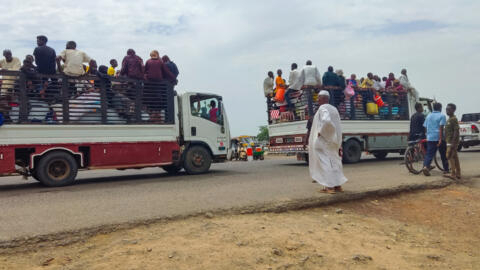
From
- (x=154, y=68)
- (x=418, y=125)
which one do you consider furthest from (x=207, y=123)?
(x=418, y=125)

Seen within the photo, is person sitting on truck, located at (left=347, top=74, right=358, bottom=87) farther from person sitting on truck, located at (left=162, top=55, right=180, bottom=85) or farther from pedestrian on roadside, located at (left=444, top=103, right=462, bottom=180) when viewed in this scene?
person sitting on truck, located at (left=162, top=55, right=180, bottom=85)

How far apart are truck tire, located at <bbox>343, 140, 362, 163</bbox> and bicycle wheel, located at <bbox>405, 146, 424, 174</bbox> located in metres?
3.54

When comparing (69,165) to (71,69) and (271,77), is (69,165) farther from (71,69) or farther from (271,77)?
(271,77)

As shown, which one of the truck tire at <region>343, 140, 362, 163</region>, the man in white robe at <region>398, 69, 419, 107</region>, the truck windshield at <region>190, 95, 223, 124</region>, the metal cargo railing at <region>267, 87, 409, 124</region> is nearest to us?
the truck windshield at <region>190, 95, 223, 124</region>

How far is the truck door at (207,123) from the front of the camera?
10.2m

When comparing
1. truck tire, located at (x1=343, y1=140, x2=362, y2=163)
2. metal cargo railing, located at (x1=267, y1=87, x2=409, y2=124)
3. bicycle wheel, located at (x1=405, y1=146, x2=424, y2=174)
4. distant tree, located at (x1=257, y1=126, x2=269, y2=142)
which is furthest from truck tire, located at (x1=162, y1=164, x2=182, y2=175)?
distant tree, located at (x1=257, y1=126, x2=269, y2=142)

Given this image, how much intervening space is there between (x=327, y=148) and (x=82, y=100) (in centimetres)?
554

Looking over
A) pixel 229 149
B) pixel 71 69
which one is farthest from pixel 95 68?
pixel 229 149

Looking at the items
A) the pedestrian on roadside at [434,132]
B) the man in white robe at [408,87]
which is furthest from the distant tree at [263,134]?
the pedestrian on roadside at [434,132]

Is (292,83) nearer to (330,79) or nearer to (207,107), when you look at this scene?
(330,79)

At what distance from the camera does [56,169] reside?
8227mm

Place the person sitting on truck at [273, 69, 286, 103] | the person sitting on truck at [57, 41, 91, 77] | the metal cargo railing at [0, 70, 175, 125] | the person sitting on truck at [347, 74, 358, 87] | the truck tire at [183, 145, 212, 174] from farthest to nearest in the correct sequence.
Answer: the person sitting on truck at [347, 74, 358, 87] < the person sitting on truck at [273, 69, 286, 103] < the truck tire at [183, 145, 212, 174] < the person sitting on truck at [57, 41, 91, 77] < the metal cargo railing at [0, 70, 175, 125]

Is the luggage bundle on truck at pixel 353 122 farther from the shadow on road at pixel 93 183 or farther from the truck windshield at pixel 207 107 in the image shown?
the shadow on road at pixel 93 183

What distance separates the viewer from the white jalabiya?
239 inches
